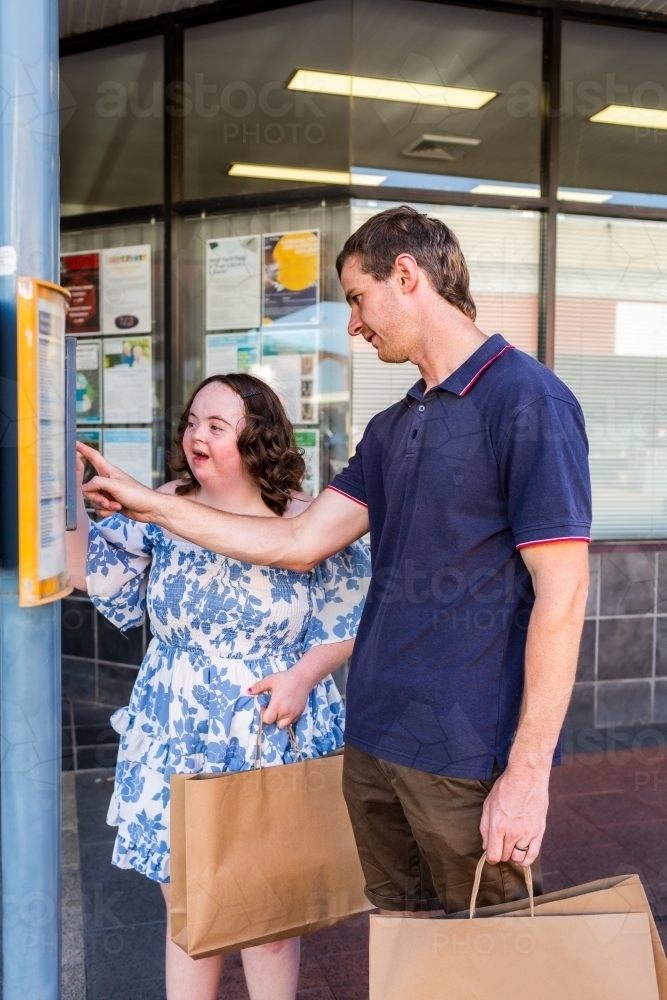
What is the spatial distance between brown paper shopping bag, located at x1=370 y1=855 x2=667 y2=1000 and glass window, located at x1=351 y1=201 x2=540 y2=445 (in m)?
3.88

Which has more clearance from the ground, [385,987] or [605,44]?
[605,44]

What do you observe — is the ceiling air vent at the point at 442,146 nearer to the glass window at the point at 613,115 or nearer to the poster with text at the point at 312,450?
the glass window at the point at 613,115

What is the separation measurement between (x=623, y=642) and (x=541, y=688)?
3.94m

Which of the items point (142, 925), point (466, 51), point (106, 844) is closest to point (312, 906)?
point (142, 925)

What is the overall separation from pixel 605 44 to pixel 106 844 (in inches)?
195

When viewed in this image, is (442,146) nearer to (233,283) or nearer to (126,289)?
(233,283)

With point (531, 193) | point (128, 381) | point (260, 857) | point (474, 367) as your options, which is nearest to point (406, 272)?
point (474, 367)

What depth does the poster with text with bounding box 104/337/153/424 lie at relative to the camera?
5895 millimetres

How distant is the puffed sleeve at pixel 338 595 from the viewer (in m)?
2.38

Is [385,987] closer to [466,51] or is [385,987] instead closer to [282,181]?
[282,181]

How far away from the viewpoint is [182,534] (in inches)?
80.8

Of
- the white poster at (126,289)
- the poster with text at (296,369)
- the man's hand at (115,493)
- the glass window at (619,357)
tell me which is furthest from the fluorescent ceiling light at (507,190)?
the man's hand at (115,493)

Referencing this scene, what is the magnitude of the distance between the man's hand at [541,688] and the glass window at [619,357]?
13.2 feet

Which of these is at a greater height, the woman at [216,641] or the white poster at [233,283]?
the white poster at [233,283]
